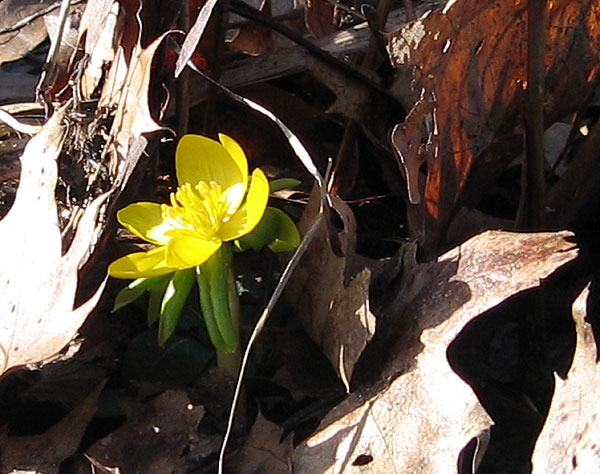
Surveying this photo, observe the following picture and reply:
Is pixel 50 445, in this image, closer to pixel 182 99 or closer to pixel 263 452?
pixel 263 452

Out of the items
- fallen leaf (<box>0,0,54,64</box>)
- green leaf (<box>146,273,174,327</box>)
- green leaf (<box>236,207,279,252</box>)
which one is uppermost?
green leaf (<box>236,207,279,252</box>)

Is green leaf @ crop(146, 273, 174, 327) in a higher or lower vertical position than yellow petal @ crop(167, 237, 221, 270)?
lower

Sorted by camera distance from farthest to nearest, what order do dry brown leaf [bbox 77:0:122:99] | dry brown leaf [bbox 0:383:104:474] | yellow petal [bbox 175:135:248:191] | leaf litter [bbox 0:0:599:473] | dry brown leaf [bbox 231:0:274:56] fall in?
dry brown leaf [bbox 231:0:274:56] < dry brown leaf [bbox 77:0:122:99] < yellow petal [bbox 175:135:248:191] < dry brown leaf [bbox 0:383:104:474] < leaf litter [bbox 0:0:599:473]

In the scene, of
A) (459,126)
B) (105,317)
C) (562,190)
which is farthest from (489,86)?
(105,317)

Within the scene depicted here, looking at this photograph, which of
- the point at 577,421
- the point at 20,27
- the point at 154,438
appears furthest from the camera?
the point at 20,27

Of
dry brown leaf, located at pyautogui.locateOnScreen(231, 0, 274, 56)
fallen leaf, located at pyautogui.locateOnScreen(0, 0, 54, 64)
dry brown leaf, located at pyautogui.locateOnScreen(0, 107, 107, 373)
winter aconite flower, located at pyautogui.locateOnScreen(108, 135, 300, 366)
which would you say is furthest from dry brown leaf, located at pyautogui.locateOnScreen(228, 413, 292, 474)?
fallen leaf, located at pyautogui.locateOnScreen(0, 0, 54, 64)

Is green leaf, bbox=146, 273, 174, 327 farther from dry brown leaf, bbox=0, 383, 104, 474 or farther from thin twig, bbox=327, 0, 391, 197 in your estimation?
thin twig, bbox=327, 0, 391, 197

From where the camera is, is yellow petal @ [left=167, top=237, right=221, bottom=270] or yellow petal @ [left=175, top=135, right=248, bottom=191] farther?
yellow petal @ [left=175, top=135, right=248, bottom=191]

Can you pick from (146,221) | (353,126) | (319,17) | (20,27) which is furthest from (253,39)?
(146,221)
